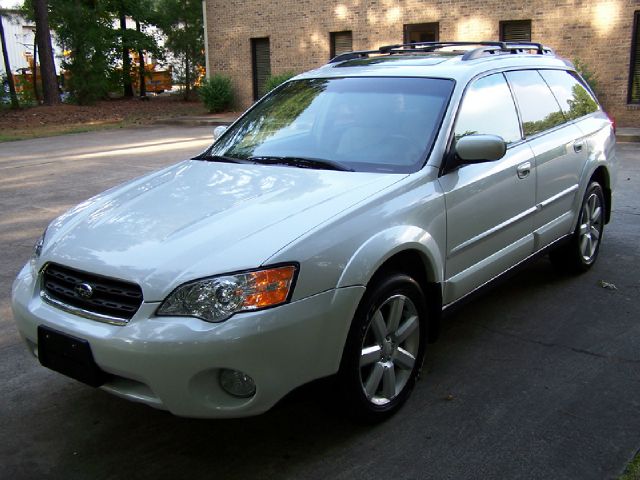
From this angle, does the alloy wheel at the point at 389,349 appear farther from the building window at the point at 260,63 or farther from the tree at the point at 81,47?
the tree at the point at 81,47

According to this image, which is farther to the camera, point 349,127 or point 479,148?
point 349,127

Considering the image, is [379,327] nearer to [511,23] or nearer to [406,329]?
[406,329]

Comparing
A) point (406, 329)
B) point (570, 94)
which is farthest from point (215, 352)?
point (570, 94)

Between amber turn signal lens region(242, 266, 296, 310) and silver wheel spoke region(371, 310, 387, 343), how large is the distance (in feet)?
1.98

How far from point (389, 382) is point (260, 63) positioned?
2248 centimetres

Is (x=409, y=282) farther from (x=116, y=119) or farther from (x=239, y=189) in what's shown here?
(x=116, y=119)

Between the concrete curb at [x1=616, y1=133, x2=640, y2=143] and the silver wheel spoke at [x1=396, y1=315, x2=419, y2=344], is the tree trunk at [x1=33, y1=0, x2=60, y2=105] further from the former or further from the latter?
the silver wheel spoke at [x1=396, y1=315, x2=419, y2=344]

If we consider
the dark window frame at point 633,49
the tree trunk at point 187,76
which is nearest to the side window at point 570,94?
the dark window frame at point 633,49

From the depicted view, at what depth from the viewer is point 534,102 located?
4.87m

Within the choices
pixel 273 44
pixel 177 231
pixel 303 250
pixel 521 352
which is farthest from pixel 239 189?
pixel 273 44

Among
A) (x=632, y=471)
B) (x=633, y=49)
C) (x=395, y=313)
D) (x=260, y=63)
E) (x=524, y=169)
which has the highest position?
(x=260, y=63)

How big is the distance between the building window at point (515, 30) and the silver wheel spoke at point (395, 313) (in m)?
17.1

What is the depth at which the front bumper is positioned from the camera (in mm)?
2713

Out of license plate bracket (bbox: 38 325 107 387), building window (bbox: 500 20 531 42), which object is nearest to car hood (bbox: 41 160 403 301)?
license plate bracket (bbox: 38 325 107 387)
